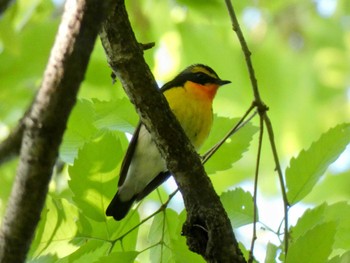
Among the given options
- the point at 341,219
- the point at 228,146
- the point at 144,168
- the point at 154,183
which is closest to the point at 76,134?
the point at 228,146

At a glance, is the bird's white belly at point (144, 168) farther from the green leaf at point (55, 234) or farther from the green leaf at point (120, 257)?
the green leaf at point (120, 257)

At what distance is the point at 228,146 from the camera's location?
2.76m

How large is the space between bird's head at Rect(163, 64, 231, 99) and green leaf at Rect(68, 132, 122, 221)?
2201 millimetres

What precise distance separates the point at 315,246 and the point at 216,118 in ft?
3.16

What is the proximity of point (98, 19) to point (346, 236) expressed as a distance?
145 cm

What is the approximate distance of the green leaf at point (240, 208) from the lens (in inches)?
97.8

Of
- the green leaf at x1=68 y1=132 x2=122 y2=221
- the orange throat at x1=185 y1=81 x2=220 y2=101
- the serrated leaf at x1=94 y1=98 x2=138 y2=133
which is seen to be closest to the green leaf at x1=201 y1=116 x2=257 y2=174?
the serrated leaf at x1=94 y1=98 x2=138 y2=133

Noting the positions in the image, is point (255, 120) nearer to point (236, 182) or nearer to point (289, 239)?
point (236, 182)

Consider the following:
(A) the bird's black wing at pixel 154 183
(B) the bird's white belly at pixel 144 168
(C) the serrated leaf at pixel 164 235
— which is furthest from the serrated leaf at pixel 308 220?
(B) the bird's white belly at pixel 144 168

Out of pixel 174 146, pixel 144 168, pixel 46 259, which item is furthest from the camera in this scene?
pixel 144 168

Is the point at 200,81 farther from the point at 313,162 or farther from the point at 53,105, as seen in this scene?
the point at 53,105

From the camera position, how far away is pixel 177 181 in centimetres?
252

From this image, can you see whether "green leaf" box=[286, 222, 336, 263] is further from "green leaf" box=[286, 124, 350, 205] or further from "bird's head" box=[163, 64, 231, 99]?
"bird's head" box=[163, 64, 231, 99]

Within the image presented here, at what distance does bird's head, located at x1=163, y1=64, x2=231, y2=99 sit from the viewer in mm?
4668
